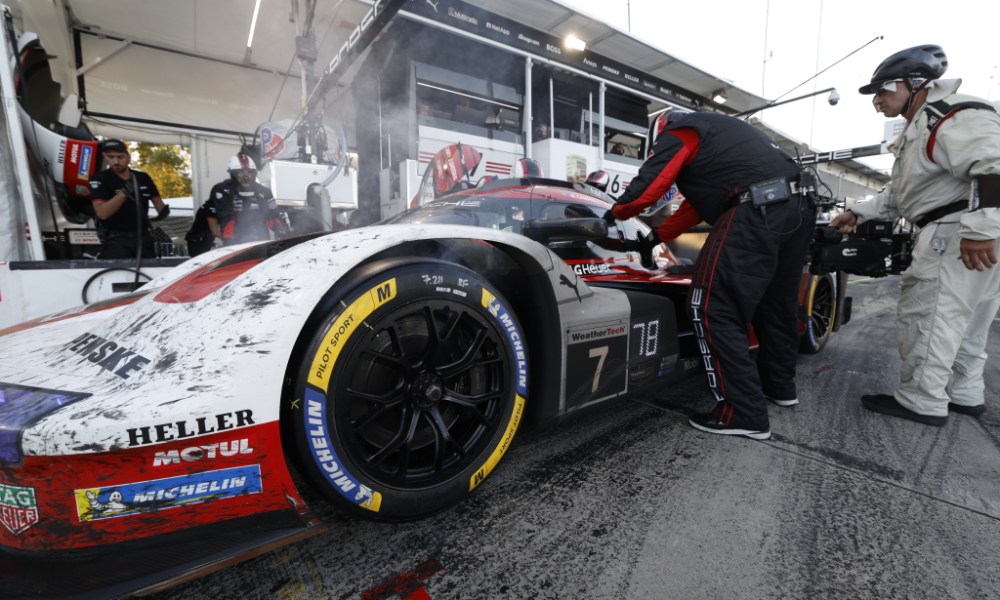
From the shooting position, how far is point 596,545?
1191mm

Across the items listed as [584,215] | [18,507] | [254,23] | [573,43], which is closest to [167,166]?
[254,23]

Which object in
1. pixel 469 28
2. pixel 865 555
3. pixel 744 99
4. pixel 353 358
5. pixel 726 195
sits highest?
pixel 744 99

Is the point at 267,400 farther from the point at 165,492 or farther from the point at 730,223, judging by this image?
the point at 730,223

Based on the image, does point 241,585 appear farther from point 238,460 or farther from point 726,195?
point 726,195

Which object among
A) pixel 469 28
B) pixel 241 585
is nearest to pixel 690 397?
pixel 241 585

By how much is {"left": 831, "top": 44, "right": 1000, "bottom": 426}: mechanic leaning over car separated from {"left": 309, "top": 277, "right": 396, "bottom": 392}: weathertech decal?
101 inches

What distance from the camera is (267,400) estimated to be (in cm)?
94

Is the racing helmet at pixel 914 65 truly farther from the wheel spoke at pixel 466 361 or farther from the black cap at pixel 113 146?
the black cap at pixel 113 146

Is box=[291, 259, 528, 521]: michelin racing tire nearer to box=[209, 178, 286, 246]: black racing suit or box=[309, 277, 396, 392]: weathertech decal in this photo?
box=[309, 277, 396, 392]: weathertech decal

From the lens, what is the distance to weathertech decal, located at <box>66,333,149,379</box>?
0.96 m

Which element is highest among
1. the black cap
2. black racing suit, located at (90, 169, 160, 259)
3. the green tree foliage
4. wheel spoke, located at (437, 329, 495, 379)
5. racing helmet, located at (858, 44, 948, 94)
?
the green tree foliage

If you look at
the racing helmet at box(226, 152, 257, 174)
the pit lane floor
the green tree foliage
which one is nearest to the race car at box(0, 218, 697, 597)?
the pit lane floor

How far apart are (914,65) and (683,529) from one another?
101 inches

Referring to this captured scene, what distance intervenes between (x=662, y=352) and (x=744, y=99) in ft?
47.8
